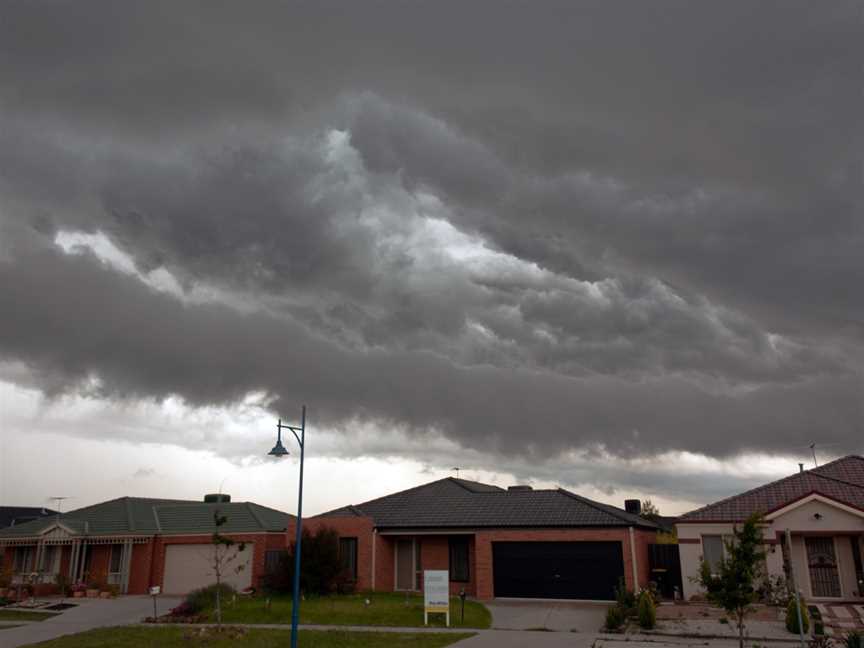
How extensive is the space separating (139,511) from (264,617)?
20287 millimetres

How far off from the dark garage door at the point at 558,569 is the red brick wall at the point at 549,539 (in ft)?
0.86

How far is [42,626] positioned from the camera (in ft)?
93.8

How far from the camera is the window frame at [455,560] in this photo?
37812 mm

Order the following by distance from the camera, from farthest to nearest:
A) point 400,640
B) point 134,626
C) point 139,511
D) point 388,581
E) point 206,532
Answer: point 139,511 < point 206,532 < point 388,581 < point 134,626 < point 400,640

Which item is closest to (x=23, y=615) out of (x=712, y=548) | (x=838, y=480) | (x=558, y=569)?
(x=558, y=569)

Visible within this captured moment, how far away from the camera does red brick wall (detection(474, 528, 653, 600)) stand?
3362cm

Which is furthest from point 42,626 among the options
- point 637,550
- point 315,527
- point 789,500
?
point 789,500

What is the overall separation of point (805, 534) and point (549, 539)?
1106 cm

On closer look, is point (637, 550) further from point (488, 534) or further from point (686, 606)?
point (488, 534)

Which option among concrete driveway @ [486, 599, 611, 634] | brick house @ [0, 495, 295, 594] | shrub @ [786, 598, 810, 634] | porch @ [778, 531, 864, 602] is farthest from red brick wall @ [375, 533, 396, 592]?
shrub @ [786, 598, 810, 634]

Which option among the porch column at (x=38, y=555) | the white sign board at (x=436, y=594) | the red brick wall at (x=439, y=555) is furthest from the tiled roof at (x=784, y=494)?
the porch column at (x=38, y=555)

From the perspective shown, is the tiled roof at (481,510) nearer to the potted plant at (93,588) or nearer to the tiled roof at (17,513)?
the potted plant at (93,588)

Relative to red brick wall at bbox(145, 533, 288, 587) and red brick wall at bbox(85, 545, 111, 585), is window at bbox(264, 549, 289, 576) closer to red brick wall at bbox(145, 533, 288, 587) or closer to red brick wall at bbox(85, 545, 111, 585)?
red brick wall at bbox(145, 533, 288, 587)

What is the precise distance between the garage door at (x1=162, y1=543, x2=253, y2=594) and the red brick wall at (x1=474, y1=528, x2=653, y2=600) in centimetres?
1345
